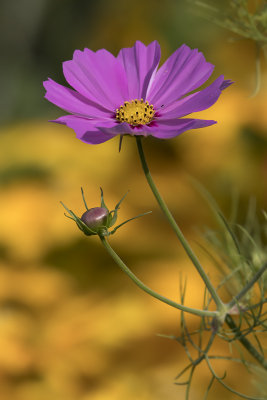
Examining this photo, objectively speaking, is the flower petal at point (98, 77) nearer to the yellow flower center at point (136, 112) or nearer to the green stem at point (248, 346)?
the yellow flower center at point (136, 112)

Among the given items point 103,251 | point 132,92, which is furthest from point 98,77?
point 103,251

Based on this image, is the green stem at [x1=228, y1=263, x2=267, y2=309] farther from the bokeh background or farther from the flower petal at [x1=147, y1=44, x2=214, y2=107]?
the bokeh background

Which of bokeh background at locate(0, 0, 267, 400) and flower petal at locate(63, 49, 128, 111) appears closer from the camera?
flower petal at locate(63, 49, 128, 111)

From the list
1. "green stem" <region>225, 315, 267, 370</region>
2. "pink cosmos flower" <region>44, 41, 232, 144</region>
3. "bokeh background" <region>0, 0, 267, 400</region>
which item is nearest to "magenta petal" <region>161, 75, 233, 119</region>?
"pink cosmos flower" <region>44, 41, 232, 144</region>

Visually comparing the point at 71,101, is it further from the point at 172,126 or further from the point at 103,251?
the point at 103,251

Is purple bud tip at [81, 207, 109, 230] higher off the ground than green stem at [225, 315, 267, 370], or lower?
higher

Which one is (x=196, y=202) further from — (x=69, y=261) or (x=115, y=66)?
(x=115, y=66)

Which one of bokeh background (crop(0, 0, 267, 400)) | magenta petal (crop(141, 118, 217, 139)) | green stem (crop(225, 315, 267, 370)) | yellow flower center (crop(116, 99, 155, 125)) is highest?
bokeh background (crop(0, 0, 267, 400))
